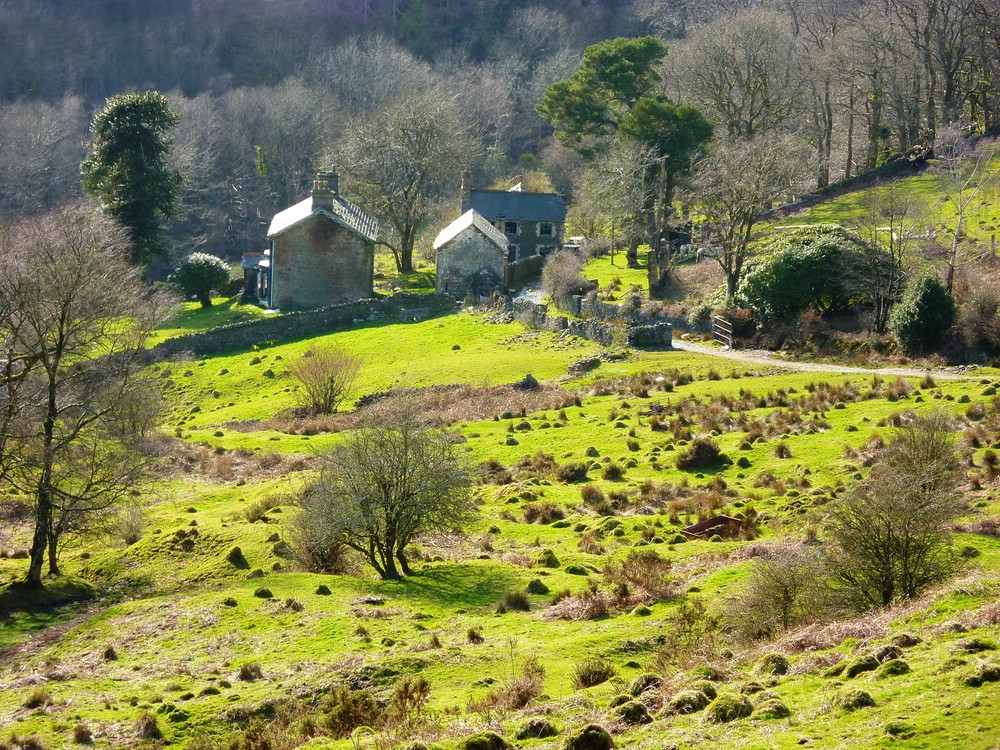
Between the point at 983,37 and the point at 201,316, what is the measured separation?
57.7 m

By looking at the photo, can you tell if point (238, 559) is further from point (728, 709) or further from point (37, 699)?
point (728, 709)

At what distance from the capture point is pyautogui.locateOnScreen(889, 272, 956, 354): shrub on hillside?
51688mm

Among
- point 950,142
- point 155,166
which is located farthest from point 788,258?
point 155,166

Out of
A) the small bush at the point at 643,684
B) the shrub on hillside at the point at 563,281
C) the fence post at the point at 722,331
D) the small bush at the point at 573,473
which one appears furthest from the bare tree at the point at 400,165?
the small bush at the point at 643,684

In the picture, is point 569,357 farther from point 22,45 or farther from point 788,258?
point 22,45

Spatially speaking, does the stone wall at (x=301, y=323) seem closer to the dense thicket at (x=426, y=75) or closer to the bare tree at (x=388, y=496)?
the dense thicket at (x=426, y=75)

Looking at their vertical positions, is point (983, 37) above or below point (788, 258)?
above

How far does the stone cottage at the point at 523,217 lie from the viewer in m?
94.1

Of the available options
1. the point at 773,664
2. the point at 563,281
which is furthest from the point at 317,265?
the point at 773,664

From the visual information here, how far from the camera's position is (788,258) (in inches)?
2365

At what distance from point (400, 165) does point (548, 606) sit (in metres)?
69.8

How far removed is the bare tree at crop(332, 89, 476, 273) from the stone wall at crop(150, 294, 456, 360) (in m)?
14.0

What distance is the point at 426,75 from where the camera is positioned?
143375 millimetres

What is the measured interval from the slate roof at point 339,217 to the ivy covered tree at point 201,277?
487 cm
